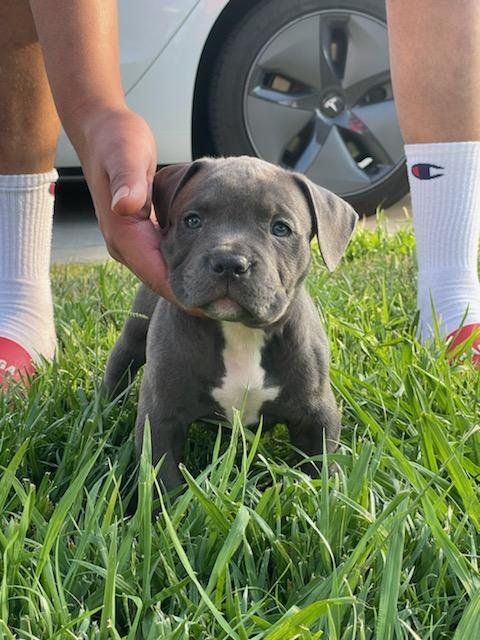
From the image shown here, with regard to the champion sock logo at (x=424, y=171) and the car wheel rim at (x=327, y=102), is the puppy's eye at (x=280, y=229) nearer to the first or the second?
the champion sock logo at (x=424, y=171)

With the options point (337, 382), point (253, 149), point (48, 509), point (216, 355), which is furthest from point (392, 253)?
point (48, 509)

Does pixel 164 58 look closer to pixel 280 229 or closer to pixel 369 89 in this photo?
pixel 369 89

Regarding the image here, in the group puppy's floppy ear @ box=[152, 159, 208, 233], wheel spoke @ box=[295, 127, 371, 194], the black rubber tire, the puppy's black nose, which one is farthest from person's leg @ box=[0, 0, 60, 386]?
wheel spoke @ box=[295, 127, 371, 194]

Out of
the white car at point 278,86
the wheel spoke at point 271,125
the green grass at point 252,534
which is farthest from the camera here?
the wheel spoke at point 271,125

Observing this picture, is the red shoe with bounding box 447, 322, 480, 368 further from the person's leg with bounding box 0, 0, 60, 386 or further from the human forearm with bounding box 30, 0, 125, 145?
the person's leg with bounding box 0, 0, 60, 386

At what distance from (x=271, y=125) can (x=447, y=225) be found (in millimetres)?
2225

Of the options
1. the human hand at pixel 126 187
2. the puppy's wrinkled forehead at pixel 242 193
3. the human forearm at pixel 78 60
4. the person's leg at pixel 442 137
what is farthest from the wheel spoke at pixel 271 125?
the puppy's wrinkled forehead at pixel 242 193

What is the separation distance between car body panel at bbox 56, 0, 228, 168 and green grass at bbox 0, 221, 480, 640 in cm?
288

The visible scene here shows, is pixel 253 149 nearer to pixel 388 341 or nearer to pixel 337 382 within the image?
pixel 388 341

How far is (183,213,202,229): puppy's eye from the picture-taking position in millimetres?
2166

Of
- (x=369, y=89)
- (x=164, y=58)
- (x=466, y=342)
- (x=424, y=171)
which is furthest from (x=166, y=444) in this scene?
(x=369, y=89)

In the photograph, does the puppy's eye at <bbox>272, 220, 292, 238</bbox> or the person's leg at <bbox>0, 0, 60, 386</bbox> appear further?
the person's leg at <bbox>0, 0, 60, 386</bbox>

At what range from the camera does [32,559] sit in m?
1.81

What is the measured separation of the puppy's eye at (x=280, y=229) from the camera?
2.19 m
